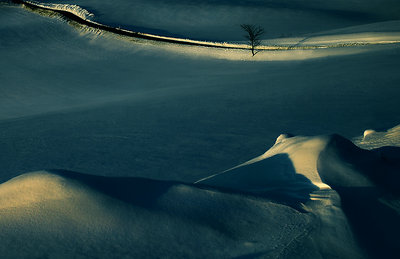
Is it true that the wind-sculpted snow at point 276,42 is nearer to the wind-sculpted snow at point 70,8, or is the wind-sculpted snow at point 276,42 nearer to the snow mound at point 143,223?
the wind-sculpted snow at point 70,8

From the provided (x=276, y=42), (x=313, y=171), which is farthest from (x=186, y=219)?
(x=276, y=42)

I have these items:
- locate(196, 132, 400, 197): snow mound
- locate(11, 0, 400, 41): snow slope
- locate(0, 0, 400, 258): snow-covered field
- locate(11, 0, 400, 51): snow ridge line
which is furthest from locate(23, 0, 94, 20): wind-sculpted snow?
locate(196, 132, 400, 197): snow mound

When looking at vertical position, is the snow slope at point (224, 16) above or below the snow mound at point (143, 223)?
above

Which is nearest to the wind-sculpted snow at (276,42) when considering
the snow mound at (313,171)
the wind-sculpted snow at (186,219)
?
the snow mound at (313,171)

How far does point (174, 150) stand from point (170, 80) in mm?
6761

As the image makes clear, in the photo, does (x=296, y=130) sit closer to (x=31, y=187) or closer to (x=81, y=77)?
(x=31, y=187)

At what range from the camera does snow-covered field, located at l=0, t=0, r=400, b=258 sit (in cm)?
236

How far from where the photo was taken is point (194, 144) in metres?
5.98

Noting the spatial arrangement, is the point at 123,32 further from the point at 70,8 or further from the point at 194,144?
the point at 194,144

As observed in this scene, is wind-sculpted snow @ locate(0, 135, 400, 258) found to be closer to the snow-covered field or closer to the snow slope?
the snow-covered field

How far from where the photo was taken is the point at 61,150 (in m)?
6.15

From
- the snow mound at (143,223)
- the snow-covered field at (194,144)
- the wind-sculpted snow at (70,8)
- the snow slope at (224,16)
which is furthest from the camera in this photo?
the snow slope at (224,16)

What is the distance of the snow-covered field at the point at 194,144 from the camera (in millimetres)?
2361

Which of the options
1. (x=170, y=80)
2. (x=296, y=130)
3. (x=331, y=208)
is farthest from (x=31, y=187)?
(x=170, y=80)
